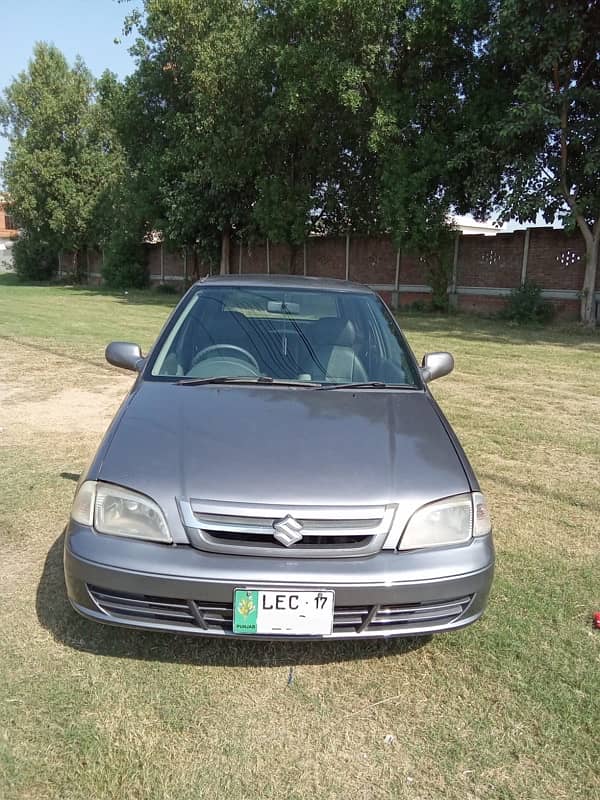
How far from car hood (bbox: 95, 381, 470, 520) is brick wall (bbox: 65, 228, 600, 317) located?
1541cm

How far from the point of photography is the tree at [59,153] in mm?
35375

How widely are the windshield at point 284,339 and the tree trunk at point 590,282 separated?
43.7 ft

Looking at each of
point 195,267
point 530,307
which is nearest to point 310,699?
point 530,307

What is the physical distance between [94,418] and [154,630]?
4.29 metres

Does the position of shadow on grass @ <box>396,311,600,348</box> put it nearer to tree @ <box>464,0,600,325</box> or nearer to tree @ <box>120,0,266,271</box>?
tree @ <box>464,0,600,325</box>

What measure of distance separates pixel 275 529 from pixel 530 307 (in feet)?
53.3

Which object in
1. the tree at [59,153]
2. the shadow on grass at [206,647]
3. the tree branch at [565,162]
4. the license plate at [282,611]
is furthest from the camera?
the tree at [59,153]

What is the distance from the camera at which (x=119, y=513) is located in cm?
242

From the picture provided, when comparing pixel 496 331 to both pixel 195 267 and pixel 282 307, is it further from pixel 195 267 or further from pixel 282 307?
pixel 195 267

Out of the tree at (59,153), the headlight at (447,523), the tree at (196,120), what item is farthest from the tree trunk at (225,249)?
the headlight at (447,523)

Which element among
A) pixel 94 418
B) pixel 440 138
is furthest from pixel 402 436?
pixel 440 138

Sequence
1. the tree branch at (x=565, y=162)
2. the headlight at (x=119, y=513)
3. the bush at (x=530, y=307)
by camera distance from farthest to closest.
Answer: the bush at (x=530, y=307)
the tree branch at (x=565, y=162)
the headlight at (x=119, y=513)

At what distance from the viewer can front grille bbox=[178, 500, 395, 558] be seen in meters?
2.30

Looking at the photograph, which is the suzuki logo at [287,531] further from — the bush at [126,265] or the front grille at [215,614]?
the bush at [126,265]
